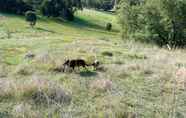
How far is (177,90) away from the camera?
8.56 metres

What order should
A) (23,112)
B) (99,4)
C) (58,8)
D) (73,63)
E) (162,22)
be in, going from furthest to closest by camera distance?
(99,4) → (58,8) → (162,22) → (73,63) → (23,112)

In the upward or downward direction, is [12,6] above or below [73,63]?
→ below

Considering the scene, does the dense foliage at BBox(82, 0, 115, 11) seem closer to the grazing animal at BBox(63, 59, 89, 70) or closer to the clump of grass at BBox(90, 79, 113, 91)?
the grazing animal at BBox(63, 59, 89, 70)

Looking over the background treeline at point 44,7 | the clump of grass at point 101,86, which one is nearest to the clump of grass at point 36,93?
the clump of grass at point 101,86

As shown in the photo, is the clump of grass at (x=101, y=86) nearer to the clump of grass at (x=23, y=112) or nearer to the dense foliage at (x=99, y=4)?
the clump of grass at (x=23, y=112)

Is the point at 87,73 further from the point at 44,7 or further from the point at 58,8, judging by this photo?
the point at 58,8

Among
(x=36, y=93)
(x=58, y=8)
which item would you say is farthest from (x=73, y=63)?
(x=58, y=8)

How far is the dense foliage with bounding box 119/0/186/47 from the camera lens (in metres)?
29.4

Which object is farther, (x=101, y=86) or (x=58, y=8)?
(x=58, y=8)

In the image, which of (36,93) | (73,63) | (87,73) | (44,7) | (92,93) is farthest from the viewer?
(44,7)

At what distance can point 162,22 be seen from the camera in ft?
102

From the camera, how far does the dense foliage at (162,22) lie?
29.4m

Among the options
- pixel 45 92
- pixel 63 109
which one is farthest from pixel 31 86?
pixel 63 109

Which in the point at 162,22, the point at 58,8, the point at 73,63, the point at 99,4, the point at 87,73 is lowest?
the point at 99,4
